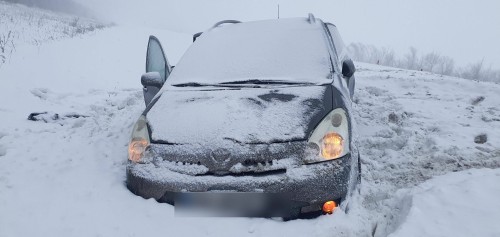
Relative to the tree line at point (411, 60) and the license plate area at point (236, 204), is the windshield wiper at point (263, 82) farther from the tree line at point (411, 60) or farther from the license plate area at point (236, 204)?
the tree line at point (411, 60)

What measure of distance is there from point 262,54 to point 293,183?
166 cm

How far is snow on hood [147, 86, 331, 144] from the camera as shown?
2414mm

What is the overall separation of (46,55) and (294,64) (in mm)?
9099

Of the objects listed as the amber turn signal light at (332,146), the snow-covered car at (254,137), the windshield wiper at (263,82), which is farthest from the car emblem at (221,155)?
the windshield wiper at (263,82)

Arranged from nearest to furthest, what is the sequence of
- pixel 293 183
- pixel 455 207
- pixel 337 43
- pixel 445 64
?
pixel 293 183 < pixel 455 207 < pixel 337 43 < pixel 445 64

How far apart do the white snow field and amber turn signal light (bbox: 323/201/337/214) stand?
0.04 m

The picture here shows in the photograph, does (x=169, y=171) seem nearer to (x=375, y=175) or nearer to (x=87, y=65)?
(x=375, y=175)

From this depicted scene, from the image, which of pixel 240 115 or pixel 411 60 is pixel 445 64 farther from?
pixel 240 115

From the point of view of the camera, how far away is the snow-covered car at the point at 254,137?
229 centimetres

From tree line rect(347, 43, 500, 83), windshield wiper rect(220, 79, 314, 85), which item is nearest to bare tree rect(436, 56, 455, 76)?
tree line rect(347, 43, 500, 83)

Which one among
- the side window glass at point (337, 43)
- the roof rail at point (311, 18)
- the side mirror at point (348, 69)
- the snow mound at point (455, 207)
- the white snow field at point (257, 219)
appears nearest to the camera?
the snow mound at point (455, 207)

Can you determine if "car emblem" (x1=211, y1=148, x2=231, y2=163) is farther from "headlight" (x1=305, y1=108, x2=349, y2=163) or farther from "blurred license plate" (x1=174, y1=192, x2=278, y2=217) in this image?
"headlight" (x1=305, y1=108, x2=349, y2=163)

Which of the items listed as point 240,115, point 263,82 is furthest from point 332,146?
point 263,82

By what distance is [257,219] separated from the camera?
2.30 m
